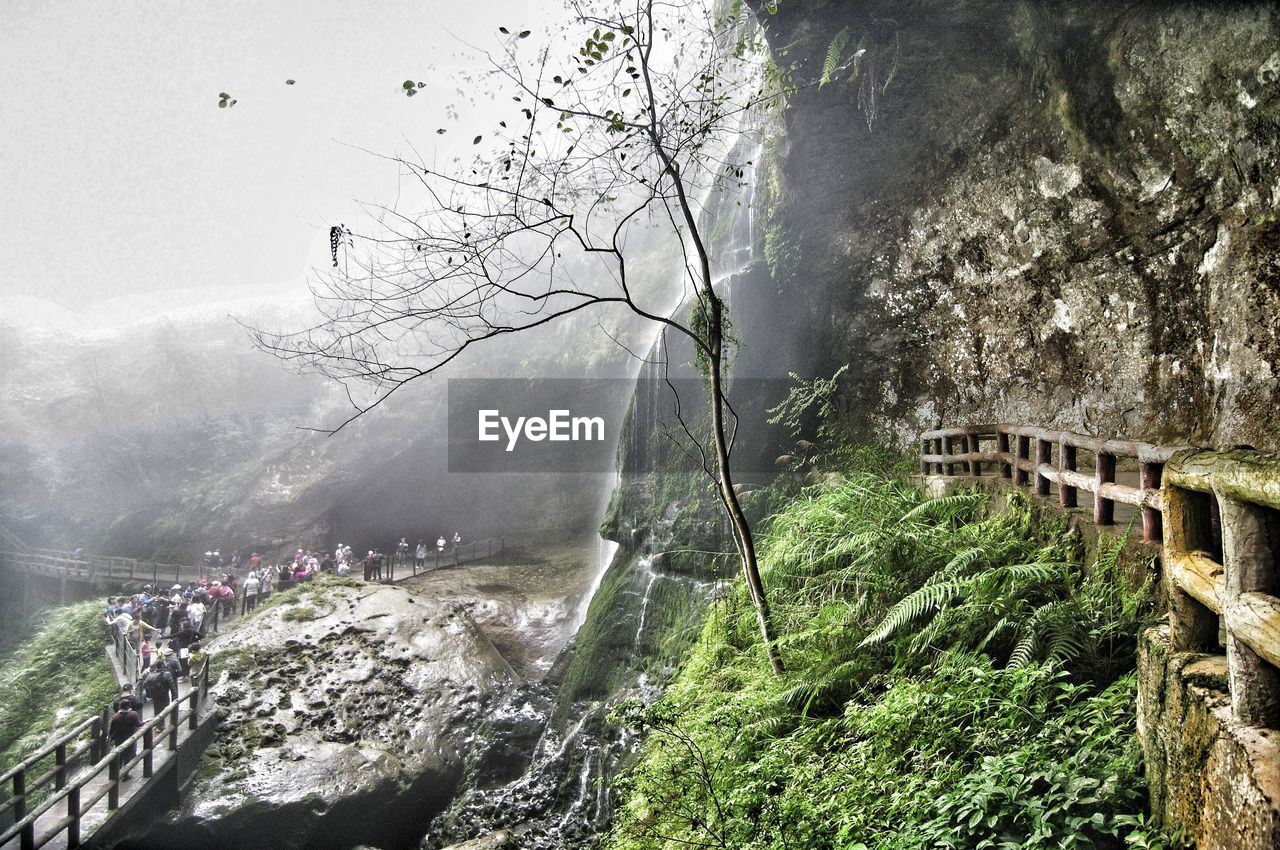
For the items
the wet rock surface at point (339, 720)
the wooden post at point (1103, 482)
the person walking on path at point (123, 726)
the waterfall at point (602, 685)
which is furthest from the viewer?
the person walking on path at point (123, 726)

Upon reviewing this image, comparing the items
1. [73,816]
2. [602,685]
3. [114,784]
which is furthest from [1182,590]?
[114,784]

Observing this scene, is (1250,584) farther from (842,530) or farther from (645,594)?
(645,594)

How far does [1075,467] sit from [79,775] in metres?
11.1

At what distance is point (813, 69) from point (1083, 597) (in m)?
9.67

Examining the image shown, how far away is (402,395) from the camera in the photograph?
26906mm

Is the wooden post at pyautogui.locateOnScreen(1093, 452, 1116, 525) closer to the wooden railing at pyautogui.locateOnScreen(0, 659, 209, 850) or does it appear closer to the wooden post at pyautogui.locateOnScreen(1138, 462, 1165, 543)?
the wooden post at pyautogui.locateOnScreen(1138, 462, 1165, 543)

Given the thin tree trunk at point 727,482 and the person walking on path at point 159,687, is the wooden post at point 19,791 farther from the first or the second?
the thin tree trunk at point 727,482

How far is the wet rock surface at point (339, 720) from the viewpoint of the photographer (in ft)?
30.1

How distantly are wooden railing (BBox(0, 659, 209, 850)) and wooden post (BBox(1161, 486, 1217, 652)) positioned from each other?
9686mm

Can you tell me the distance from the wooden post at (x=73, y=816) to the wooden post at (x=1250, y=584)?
419 inches

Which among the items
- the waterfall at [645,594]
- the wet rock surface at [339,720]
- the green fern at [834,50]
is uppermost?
the green fern at [834,50]

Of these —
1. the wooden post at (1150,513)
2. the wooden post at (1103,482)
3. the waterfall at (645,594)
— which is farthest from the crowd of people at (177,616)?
the wooden post at (1150,513)

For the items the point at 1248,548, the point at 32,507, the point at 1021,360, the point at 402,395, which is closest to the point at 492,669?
the point at 1021,360

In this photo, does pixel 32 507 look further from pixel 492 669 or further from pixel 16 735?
pixel 492 669
